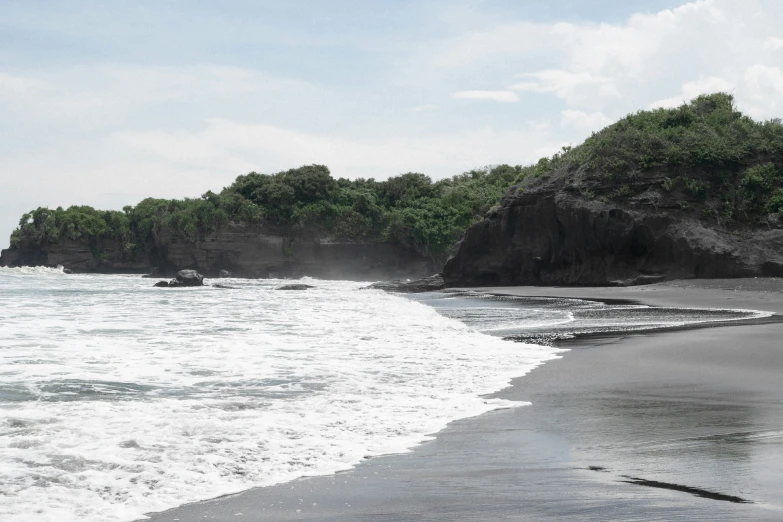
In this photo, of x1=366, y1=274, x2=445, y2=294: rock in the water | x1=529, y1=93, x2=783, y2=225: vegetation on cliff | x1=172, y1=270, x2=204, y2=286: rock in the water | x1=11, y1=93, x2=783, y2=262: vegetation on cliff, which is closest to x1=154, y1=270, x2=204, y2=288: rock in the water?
x1=172, y1=270, x2=204, y2=286: rock in the water

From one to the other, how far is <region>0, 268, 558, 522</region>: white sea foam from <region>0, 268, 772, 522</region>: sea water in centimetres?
2

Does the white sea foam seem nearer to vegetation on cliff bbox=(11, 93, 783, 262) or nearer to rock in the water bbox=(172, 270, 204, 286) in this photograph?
vegetation on cliff bbox=(11, 93, 783, 262)

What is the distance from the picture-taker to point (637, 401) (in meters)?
6.41

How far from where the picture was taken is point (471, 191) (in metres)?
70.3

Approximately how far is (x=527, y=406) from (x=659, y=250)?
90.2 feet

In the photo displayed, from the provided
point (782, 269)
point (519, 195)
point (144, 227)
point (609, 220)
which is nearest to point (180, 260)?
point (144, 227)

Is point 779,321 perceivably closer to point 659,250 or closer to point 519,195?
point 659,250

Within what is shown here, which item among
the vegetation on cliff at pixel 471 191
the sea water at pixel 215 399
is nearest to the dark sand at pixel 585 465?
the sea water at pixel 215 399

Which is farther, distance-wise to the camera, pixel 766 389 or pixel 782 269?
pixel 782 269

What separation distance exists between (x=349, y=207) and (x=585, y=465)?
218 ft

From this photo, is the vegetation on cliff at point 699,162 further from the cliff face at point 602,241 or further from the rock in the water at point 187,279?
the rock in the water at point 187,279

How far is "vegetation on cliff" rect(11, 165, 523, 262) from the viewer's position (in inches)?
2643

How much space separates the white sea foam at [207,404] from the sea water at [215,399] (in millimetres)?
16

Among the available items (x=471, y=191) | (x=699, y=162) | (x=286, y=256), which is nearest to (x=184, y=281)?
(x=286, y=256)
